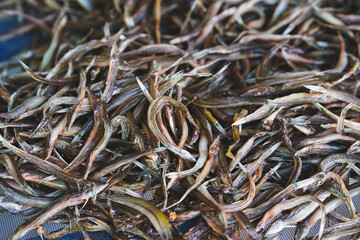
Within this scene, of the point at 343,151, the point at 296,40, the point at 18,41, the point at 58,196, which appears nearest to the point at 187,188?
the point at 58,196

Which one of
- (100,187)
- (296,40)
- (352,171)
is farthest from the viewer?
(296,40)

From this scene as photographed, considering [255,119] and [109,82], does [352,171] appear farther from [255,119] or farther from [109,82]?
[109,82]

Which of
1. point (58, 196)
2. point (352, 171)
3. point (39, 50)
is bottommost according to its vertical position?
point (352, 171)

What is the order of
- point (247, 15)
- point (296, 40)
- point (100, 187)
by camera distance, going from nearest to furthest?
1. point (100, 187)
2. point (296, 40)
3. point (247, 15)

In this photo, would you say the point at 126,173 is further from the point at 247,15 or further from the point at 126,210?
the point at 247,15

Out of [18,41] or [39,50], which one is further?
[18,41]

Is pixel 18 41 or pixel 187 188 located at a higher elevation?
pixel 18 41
